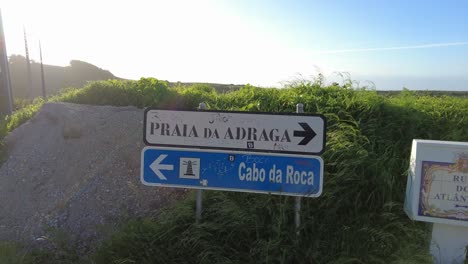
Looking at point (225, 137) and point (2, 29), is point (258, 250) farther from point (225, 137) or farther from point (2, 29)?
point (2, 29)

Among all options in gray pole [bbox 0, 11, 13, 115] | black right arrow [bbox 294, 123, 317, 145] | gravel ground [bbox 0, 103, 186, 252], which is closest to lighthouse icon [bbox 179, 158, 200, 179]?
gravel ground [bbox 0, 103, 186, 252]

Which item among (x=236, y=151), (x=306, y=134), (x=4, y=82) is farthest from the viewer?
(x=4, y=82)

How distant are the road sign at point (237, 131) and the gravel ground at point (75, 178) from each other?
899 mm

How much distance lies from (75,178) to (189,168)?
6.15ft

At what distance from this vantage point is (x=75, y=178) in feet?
14.8

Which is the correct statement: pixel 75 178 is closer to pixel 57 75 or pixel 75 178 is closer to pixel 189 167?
pixel 189 167

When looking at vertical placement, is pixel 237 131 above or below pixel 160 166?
above

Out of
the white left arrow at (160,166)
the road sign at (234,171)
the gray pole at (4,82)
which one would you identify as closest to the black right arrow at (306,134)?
the road sign at (234,171)

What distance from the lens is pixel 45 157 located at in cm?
508

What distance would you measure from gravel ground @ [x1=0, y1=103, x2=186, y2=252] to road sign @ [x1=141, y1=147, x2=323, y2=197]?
680 millimetres

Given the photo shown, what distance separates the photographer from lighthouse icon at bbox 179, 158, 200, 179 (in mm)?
3268

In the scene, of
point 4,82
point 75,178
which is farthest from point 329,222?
point 4,82

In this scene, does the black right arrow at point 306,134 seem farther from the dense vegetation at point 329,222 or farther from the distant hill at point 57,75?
the distant hill at point 57,75

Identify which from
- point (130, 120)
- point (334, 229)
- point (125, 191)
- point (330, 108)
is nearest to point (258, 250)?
→ point (334, 229)
